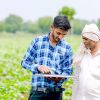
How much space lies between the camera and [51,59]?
18.5 feet

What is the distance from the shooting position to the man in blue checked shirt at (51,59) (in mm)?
5570

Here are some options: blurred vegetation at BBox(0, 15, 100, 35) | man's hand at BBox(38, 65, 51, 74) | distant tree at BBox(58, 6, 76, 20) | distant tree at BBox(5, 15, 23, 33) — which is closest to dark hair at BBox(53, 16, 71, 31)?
man's hand at BBox(38, 65, 51, 74)

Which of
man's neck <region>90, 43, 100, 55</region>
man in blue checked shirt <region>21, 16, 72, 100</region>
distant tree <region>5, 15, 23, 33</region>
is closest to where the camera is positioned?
man's neck <region>90, 43, 100, 55</region>

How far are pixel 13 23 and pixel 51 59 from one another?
436ft

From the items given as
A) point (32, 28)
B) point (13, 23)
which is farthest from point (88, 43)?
point (13, 23)

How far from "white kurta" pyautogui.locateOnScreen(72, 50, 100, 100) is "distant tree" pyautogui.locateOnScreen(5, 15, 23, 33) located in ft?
389

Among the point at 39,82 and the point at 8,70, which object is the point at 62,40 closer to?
the point at 39,82

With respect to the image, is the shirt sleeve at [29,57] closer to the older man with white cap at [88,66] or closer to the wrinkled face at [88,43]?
the older man with white cap at [88,66]

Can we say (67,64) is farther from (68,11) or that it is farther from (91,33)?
(68,11)

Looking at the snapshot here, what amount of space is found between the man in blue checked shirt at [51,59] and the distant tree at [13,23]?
11820 centimetres

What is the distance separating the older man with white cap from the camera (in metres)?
5.35

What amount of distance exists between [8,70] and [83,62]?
11.0 m

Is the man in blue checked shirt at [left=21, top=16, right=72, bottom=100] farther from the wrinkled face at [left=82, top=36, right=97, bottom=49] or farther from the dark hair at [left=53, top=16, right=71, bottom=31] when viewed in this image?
the wrinkled face at [left=82, top=36, right=97, bottom=49]

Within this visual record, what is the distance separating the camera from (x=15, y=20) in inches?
5723
